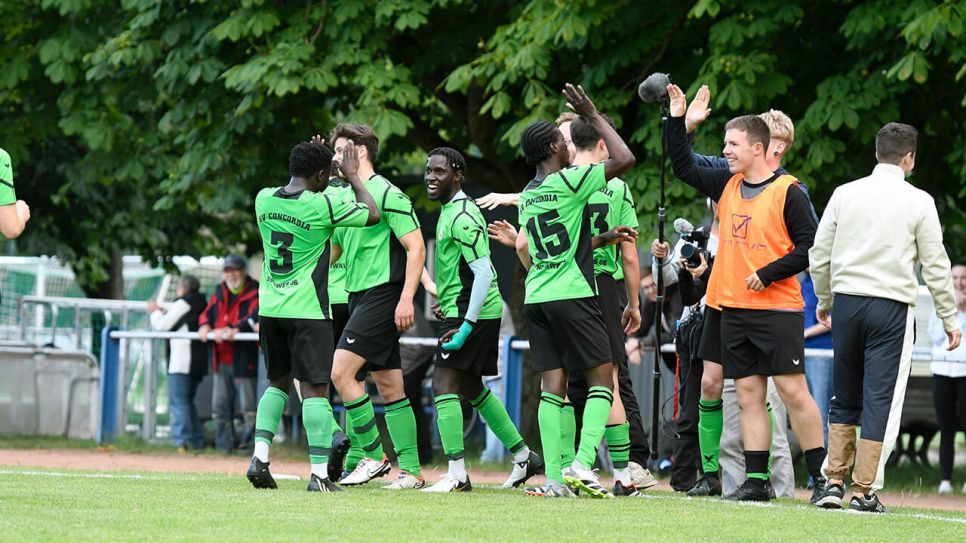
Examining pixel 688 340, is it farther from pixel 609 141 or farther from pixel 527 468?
pixel 609 141

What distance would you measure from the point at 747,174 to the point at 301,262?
261cm

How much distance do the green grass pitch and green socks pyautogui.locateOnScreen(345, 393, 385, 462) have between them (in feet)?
1.38

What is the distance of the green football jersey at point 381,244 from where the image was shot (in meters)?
9.51

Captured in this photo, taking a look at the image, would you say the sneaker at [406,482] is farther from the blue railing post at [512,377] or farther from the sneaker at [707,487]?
the blue railing post at [512,377]

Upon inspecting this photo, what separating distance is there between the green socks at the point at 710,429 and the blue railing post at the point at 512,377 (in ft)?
15.6

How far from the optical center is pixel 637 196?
13.3 m

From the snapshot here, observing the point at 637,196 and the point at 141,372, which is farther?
the point at 141,372

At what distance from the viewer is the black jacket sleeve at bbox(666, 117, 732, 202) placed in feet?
29.8

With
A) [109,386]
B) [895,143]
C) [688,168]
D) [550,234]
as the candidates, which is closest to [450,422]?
[550,234]

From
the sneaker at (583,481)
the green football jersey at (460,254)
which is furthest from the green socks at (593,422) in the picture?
the green football jersey at (460,254)

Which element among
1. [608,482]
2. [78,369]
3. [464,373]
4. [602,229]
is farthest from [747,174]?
[78,369]

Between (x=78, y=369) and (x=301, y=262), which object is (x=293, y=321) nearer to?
(x=301, y=262)

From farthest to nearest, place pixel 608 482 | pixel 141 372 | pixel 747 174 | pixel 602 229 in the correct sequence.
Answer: pixel 141 372
pixel 608 482
pixel 602 229
pixel 747 174

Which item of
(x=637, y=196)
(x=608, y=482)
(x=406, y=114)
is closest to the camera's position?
(x=608, y=482)
